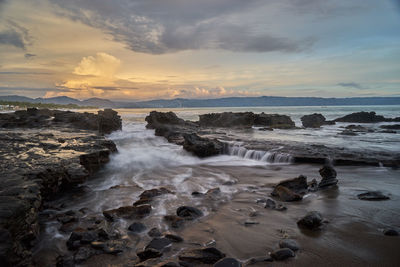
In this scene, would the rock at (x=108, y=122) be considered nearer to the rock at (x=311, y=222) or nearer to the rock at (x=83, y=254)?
the rock at (x=83, y=254)

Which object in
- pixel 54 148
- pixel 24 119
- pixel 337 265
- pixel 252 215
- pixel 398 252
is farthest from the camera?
pixel 24 119

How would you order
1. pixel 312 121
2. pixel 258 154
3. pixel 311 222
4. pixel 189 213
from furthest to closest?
pixel 312 121, pixel 258 154, pixel 189 213, pixel 311 222

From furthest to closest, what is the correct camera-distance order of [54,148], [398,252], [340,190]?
[54,148]
[340,190]
[398,252]

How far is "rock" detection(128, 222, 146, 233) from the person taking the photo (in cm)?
442

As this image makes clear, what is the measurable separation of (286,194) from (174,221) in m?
3.23

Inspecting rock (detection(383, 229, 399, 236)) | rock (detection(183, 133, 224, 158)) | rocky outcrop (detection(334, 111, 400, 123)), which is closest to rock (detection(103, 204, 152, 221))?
rock (detection(383, 229, 399, 236))

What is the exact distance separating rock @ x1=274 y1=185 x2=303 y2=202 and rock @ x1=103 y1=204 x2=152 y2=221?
11.8ft

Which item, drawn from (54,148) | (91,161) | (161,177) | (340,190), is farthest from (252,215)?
(54,148)

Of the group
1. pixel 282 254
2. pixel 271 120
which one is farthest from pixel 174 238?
pixel 271 120

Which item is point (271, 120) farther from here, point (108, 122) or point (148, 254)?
point (148, 254)

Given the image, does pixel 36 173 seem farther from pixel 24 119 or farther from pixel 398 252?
pixel 24 119

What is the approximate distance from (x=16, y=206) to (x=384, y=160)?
43.9ft

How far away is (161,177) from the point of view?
9.41m

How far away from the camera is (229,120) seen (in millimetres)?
33000
